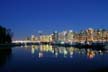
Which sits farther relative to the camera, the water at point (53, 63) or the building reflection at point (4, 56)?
the building reflection at point (4, 56)

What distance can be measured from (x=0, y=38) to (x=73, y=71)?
131716 millimetres

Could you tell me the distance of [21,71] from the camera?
143 feet

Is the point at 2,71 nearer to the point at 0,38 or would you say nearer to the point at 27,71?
the point at 27,71

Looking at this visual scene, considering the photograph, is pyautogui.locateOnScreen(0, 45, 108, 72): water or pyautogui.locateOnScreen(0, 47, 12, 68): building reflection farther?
pyautogui.locateOnScreen(0, 47, 12, 68): building reflection

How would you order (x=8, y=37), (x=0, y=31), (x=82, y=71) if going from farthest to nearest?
(x=8, y=37)
(x=0, y=31)
(x=82, y=71)

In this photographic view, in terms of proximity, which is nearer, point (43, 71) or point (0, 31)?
point (43, 71)

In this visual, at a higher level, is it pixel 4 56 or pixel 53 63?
pixel 4 56

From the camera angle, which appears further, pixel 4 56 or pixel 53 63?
pixel 4 56

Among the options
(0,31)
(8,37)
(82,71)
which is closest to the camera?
(82,71)

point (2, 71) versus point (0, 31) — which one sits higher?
point (0, 31)

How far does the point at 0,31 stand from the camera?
542 ft

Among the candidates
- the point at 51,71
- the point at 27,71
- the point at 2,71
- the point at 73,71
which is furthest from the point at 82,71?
the point at 2,71

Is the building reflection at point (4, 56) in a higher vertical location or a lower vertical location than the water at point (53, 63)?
higher

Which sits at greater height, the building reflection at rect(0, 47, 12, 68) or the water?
the building reflection at rect(0, 47, 12, 68)
